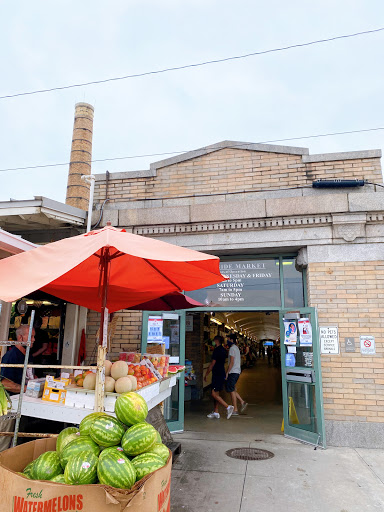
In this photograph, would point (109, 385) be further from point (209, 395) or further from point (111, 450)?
point (209, 395)

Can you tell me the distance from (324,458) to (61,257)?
17.0 feet

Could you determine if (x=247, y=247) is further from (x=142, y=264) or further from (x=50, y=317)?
(x=50, y=317)

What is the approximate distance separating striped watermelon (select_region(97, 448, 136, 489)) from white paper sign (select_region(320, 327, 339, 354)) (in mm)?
5120

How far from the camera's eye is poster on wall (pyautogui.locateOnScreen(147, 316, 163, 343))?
762 centimetres

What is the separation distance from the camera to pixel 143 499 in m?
2.25

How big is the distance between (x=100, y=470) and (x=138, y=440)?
0.34 metres

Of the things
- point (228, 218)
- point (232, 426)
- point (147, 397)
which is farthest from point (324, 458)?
point (228, 218)

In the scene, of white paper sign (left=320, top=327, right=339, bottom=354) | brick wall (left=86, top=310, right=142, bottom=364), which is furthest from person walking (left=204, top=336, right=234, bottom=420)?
white paper sign (left=320, top=327, right=339, bottom=354)

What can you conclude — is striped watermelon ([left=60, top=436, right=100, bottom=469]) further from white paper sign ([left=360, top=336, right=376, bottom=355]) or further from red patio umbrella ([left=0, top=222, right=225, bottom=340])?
white paper sign ([left=360, top=336, right=376, bottom=355])

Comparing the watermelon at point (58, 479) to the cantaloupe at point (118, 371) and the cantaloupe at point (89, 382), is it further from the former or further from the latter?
the cantaloupe at point (118, 371)

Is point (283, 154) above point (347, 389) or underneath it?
above

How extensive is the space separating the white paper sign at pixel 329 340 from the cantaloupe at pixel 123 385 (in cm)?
405

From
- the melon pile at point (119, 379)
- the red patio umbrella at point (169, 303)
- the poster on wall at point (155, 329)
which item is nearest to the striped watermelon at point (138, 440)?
the melon pile at point (119, 379)

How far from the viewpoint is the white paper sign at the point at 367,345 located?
6523 mm
